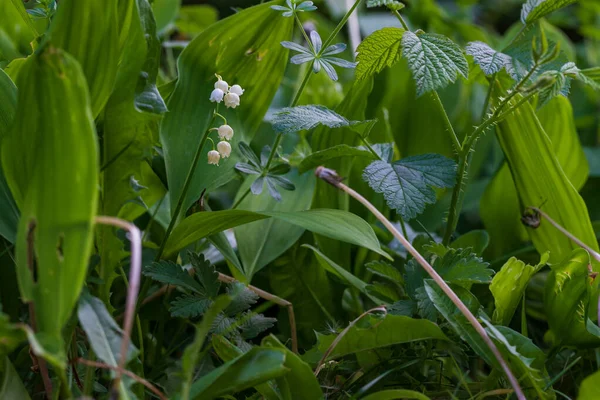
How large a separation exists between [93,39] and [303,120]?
234mm

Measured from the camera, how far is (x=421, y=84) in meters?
0.63

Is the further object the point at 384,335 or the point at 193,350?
the point at 384,335

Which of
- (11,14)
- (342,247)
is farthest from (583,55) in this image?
(11,14)

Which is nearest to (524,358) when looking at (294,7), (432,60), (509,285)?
(509,285)

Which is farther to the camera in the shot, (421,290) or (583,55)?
(583,55)

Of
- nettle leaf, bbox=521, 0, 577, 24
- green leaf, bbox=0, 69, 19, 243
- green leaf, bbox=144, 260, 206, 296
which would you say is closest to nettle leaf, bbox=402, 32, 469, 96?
nettle leaf, bbox=521, 0, 577, 24

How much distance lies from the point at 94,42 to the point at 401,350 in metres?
0.48

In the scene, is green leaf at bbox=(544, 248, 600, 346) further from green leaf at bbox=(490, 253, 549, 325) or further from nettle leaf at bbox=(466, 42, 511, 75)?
nettle leaf at bbox=(466, 42, 511, 75)

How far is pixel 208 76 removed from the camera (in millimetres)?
758

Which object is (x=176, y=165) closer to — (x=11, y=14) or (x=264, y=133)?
(x=11, y=14)

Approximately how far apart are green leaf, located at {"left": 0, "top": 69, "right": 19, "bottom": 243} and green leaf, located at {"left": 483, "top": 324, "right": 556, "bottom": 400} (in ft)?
1.66

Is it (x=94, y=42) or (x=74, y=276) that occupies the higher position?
(x=94, y=42)

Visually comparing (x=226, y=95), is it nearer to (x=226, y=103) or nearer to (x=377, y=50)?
(x=226, y=103)

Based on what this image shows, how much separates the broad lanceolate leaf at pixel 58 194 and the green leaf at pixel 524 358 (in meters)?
0.39
